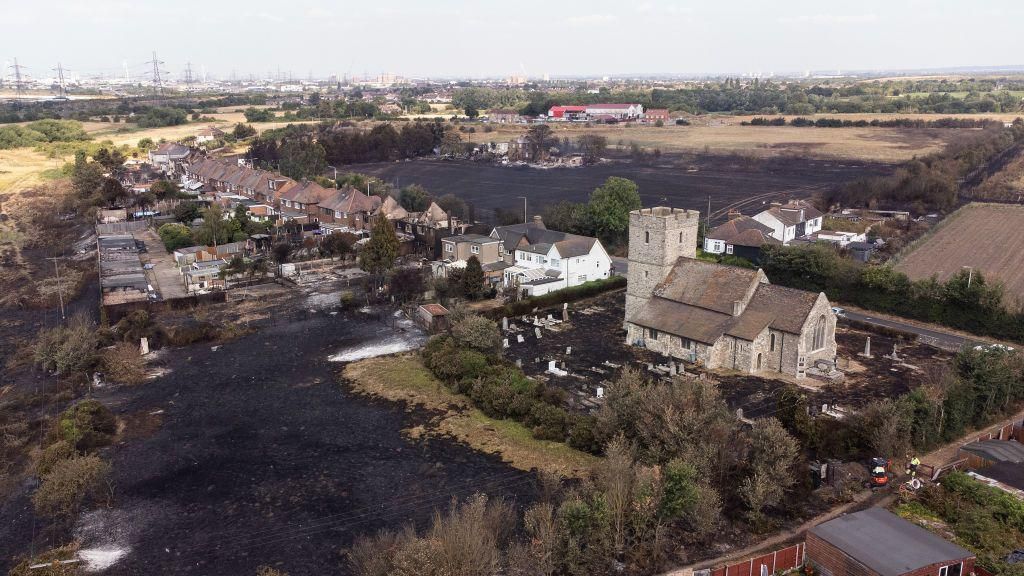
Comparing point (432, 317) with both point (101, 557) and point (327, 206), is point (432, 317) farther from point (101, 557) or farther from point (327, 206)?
point (327, 206)

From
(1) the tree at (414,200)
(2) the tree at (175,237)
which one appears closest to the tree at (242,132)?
(1) the tree at (414,200)

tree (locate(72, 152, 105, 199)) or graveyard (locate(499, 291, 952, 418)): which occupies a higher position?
tree (locate(72, 152, 105, 199))

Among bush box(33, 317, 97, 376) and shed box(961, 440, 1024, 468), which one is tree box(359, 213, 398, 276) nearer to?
bush box(33, 317, 97, 376)

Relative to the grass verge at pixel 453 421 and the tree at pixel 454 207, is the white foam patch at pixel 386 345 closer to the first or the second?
the grass verge at pixel 453 421

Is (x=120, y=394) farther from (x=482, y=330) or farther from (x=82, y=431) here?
(x=482, y=330)

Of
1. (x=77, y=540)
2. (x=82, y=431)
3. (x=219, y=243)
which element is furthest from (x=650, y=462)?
(x=219, y=243)

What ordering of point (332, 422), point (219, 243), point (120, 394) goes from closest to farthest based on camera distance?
point (332, 422) → point (120, 394) → point (219, 243)

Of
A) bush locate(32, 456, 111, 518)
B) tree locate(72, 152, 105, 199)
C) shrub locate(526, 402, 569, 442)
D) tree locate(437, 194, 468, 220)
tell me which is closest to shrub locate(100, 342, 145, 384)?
bush locate(32, 456, 111, 518)
